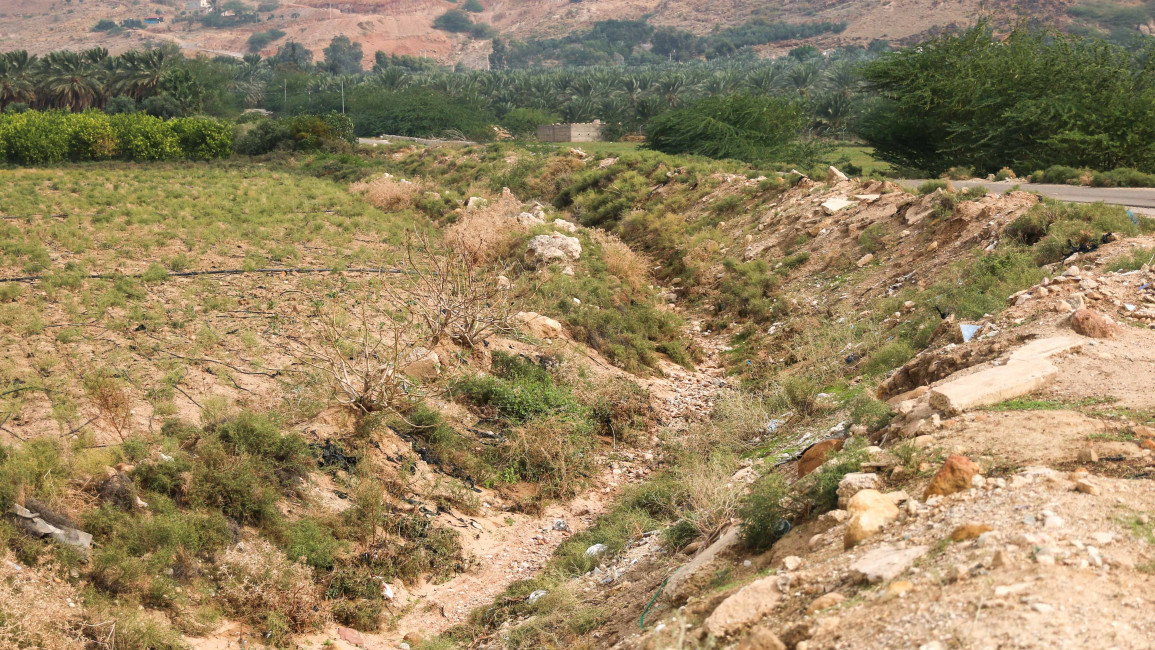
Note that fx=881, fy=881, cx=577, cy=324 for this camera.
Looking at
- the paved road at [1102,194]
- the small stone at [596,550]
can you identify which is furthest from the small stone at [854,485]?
the paved road at [1102,194]

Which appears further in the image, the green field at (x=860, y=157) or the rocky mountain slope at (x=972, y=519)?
the green field at (x=860, y=157)

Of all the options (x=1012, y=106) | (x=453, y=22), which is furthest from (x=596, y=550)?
(x=453, y=22)

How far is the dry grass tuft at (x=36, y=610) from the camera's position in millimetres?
4730

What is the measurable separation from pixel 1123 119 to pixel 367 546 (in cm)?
2015

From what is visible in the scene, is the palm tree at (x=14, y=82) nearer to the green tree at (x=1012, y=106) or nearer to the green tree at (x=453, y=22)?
the green tree at (x=1012, y=106)

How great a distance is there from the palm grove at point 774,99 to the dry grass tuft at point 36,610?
826 inches

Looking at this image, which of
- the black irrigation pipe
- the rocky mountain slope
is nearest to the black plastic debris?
the rocky mountain slope

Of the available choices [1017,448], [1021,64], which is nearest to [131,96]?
[1021,64]

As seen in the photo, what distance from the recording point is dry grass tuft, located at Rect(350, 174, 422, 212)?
20.5 m

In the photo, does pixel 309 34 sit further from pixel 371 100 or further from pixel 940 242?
pixel 940 242

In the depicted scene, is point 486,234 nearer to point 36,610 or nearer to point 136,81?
point 36,610

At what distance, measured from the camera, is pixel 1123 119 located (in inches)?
785

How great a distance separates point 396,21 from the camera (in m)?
141

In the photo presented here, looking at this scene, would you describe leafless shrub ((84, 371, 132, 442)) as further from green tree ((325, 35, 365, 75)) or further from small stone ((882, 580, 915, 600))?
green tree ((325, 35, 365, 75))
